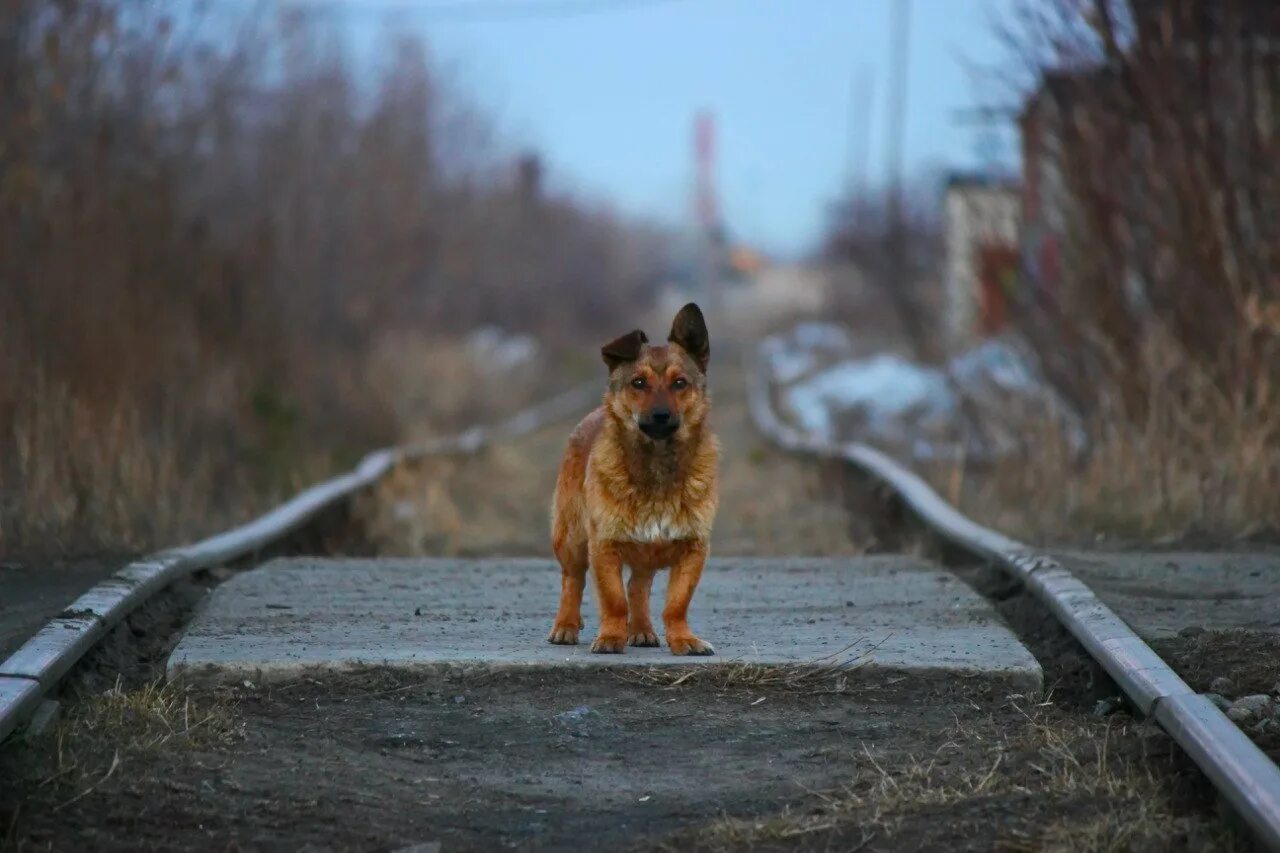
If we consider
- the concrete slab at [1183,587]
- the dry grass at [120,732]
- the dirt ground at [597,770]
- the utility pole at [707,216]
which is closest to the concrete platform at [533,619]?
the dirt ground at [597,770]

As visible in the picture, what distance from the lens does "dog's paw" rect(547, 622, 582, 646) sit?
6422mm

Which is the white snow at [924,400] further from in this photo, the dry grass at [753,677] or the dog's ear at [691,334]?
the dry grass at [753,677]

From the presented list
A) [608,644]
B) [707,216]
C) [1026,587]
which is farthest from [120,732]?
[707,216]

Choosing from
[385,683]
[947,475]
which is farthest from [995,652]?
[947,475]

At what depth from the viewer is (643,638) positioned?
6.41m

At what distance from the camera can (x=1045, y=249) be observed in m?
15.8

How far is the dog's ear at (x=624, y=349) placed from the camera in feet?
19.9

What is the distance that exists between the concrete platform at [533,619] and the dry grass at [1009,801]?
89cm

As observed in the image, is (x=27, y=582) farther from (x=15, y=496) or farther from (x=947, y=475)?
(x=947, y=475)

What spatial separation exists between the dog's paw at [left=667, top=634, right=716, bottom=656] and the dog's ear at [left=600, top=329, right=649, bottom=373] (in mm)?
908

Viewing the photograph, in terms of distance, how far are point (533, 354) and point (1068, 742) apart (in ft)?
110

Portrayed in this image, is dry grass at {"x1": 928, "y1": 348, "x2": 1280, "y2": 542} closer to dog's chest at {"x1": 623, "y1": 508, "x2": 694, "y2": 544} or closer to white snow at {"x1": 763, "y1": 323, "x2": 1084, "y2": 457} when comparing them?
white snow at {"x1": 763, "y1": 323, "x2": 1084, "y2": 457}

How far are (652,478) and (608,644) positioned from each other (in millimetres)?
567

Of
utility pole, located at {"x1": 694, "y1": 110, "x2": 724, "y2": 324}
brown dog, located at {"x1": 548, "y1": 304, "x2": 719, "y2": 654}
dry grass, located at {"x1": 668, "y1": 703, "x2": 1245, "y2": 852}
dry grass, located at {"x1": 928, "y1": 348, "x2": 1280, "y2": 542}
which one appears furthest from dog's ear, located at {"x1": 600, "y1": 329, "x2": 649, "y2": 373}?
utility pole, located at {"x1": 694, "y1": 110, "x2": 724, "y2": 324}
